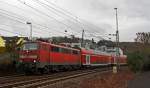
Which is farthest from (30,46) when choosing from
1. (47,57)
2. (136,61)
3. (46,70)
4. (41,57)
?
(136,61)

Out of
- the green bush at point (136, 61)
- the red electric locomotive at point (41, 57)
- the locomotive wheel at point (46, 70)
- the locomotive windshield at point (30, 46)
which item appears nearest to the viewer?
the red electric locomotive at point (41, 57)

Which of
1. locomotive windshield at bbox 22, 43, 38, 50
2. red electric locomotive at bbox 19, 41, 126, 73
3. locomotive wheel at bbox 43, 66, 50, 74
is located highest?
locomotive windshield at bbox 22, 43, 38, 50

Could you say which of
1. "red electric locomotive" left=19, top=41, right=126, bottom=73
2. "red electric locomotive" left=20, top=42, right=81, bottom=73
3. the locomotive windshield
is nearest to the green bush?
"red electric locomotive" left=19, top=41, right=126, bottom=73

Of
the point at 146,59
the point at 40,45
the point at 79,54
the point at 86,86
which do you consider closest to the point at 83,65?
the point at 79,54

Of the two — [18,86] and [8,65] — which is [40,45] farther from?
[18,86]

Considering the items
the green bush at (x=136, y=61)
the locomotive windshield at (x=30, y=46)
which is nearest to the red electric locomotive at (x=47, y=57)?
the locomotive windshield at (x=30, y=46)

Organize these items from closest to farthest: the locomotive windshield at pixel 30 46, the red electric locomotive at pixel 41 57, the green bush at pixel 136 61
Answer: the red electric locomotive at pixel 41 57
the locomotive windshield at pixel 30 46
the green bush at pixel 136 61

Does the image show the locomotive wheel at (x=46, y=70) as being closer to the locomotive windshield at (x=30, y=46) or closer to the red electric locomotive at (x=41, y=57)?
the red electric locomotive at (x=41, y=57)

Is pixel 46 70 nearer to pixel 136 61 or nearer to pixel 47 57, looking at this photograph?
pixel 47 57

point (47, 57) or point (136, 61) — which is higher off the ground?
point (47, 57)

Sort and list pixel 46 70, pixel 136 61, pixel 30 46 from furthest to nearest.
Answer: pixel 136 61 < pixel 46 70 < pixel 30 46

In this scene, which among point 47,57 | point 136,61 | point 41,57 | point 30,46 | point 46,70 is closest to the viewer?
point 41,57

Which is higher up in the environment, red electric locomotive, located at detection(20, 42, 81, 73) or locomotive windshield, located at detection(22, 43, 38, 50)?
locomotive windshield, located at detection(22, 43, 38, 50)

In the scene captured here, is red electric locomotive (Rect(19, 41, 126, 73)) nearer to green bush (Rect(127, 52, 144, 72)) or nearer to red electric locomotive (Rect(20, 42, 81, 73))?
red electric locomotive (Rect(20, 42, 81, 73))
